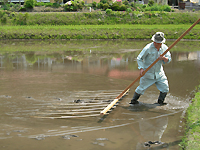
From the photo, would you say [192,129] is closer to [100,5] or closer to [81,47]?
[81,47]

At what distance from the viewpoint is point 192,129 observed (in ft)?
15.0

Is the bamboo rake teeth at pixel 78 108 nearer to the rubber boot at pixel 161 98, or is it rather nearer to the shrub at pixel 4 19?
the rubber boot at pixel 161 98

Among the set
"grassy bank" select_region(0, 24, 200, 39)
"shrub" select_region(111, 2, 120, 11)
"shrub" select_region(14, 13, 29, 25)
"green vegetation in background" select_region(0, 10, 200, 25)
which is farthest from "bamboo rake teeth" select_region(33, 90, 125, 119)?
"shrub" select_region(111, 2, 120, 11)

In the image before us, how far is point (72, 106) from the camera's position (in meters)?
6.08

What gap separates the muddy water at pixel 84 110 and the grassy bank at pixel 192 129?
0.46 feet

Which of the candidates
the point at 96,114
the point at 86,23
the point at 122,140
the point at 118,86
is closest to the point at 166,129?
the point at 122,140

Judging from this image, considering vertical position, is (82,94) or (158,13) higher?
(158,13)

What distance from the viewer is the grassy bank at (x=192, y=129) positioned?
4.04m

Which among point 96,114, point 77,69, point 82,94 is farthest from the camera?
point 77,69

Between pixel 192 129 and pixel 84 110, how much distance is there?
6.99 ft

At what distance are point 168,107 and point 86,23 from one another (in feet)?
76.3

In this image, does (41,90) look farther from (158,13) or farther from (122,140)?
(158,13)

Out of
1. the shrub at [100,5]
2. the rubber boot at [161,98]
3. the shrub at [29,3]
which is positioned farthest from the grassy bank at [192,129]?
the shrub at [29,3]

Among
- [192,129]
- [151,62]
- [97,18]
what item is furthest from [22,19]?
[192,129]
